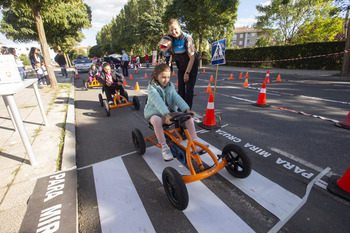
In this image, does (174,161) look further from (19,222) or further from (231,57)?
(231,57)

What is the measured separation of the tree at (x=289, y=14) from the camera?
2148 cm

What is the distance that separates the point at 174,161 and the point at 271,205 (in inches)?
57.1

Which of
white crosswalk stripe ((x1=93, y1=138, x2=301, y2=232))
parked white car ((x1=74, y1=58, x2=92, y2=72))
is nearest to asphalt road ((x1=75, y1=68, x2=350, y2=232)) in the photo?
white crosswalk stripe ((x1=93, y1=138, x2=301, y2=232))

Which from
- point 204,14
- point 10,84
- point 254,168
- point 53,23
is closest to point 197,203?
point 254,168

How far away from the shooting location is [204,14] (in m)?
20.6

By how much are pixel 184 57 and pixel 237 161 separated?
8.16ft

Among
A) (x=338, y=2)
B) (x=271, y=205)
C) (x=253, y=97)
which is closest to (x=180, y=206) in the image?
(x=271, y=205)

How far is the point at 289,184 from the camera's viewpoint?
225cm

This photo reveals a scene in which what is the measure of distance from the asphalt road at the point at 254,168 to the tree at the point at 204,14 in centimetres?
1880

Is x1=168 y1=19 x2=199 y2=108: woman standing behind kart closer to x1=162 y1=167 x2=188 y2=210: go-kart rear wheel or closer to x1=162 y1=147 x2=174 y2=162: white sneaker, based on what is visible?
x1=162 y1=147 x2=174 y2=162: white sneaker

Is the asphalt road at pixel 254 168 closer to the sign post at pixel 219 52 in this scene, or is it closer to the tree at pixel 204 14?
the sign post at pixel 219 52

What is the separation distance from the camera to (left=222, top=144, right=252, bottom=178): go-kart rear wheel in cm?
217

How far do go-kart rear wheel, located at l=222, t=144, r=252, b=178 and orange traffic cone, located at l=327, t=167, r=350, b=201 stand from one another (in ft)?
3.17

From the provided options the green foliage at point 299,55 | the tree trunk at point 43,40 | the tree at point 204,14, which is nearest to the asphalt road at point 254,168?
the tree trunk at point 43,40
